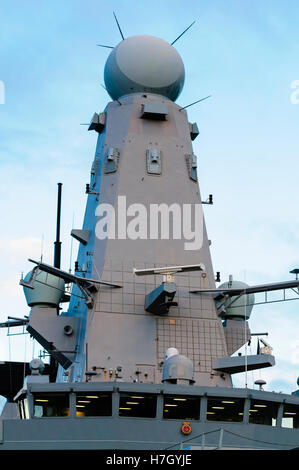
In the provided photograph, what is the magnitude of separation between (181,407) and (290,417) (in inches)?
125

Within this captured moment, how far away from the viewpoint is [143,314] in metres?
24.2

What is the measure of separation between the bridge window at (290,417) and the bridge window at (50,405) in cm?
572

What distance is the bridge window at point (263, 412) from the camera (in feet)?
66.8

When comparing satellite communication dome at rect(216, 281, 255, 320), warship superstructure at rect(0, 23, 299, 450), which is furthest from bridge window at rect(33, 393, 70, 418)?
satellite communication dome at rect(216, 281, 255, 320)

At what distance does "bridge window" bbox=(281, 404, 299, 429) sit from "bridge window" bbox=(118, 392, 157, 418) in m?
3.63

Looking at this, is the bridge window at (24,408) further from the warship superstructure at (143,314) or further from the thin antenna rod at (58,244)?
the thin antenna rod at (58,244)

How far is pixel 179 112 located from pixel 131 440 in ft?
41.7

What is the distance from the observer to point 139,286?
24.7m

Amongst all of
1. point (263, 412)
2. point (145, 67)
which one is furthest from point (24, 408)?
point (145, 67)

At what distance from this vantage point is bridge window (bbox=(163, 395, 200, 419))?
19766mm

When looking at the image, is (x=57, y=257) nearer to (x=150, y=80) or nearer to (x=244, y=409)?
(x=150, y=80)

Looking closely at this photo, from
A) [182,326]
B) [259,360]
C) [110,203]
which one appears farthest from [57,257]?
[259,360]

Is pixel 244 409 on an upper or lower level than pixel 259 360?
lower

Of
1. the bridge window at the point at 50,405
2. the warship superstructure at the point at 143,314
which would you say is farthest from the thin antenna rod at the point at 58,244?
the bridge window at the point at 50,405
